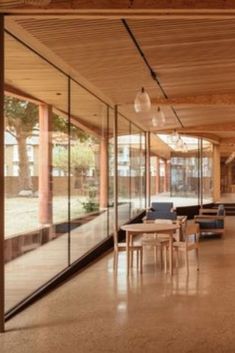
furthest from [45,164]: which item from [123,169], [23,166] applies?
[123,169]

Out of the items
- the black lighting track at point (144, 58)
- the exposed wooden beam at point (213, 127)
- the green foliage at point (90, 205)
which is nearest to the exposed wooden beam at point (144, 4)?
the black lighting track at point (144, 58)

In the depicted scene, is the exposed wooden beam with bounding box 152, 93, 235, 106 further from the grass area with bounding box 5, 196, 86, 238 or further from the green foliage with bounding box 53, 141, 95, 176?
the grass area with bounding box 5, 196, 86, 238

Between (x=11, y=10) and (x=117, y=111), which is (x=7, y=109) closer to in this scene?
(x=11, y=10)

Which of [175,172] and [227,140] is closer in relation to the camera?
[227,140]

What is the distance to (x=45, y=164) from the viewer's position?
6672mm

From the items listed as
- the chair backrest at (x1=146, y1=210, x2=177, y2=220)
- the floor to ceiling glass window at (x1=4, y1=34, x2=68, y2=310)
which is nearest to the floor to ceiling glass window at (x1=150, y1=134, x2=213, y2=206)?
the chair backrest at (x1=146, y1=210, x2=177, y2=220)

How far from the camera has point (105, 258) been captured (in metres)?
8.31

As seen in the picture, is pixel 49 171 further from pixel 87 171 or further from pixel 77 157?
pixel 87 171

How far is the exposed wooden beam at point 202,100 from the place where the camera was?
9.05 metres

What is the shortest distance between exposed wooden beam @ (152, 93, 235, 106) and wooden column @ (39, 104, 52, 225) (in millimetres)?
2874

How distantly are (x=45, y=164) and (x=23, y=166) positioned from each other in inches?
37.1

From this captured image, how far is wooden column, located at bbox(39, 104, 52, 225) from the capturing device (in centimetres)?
653

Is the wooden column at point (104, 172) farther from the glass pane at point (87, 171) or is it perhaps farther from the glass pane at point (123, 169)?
the glass pane at point (123, 169)

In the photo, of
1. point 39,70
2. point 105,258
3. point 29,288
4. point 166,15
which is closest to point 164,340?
point 29,288
